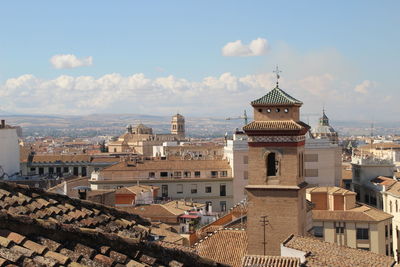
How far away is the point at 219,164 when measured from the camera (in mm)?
52531

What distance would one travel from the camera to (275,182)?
25.5m

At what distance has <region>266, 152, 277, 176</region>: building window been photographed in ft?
84.8

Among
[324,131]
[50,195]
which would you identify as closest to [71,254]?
[50,195]

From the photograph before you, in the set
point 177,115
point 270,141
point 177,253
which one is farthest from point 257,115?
point 177,115

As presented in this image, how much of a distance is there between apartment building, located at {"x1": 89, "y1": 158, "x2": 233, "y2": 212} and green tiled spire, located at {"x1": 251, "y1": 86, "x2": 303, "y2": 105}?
71.9 ft

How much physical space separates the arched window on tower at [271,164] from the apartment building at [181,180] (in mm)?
24610

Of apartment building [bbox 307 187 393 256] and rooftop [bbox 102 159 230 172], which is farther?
rooftop [bbox 102 159 230 172]

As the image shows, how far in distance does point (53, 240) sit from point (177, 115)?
14173 cm

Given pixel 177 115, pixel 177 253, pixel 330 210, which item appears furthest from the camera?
pixel 177 115

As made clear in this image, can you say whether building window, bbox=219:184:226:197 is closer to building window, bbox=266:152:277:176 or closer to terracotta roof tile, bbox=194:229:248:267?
building window, bbox=266:152:277:176

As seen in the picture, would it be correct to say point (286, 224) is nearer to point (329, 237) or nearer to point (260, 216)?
point (260, 216)

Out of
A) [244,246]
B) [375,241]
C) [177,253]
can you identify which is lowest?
[375,241]

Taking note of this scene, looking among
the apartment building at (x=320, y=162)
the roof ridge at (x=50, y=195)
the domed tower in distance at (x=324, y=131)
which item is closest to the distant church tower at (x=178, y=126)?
the domed tower in distance at (x=324, y=131)

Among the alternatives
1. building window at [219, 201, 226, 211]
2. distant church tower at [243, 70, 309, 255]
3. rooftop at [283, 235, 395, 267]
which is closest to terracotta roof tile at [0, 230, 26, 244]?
rooftop at [283, 235, 395, 267]
